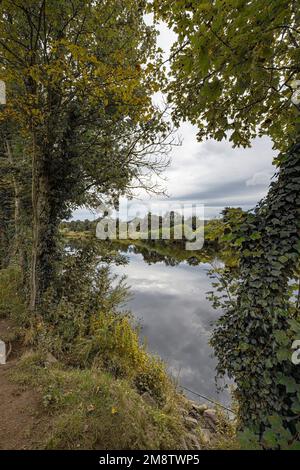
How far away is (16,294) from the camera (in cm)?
713

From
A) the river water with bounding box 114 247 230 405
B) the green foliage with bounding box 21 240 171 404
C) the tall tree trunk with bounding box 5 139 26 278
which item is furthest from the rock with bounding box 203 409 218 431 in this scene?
the tall tree trunk with bounding box 5 139 26 278

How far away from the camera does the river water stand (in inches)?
240

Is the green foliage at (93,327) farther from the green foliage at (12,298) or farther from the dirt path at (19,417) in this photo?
the dirt path at (19,417)

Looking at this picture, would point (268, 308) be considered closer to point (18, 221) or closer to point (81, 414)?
point (81, 414)

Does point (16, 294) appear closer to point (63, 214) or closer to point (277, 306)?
point (63, 214)

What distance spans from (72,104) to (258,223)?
5.29 meters

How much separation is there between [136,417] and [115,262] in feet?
14.9

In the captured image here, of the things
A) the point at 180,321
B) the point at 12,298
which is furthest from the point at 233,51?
the point at 180,321

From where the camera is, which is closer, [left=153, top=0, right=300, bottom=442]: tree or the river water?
[left=153, top=0, right=300, bottom=442]: tree

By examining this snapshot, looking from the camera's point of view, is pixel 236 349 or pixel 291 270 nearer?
pixel 291 270

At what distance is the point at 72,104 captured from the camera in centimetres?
580

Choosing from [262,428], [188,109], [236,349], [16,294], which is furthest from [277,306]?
[16,294]

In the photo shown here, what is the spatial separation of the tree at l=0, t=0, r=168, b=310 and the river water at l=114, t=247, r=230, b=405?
3337 millimetres

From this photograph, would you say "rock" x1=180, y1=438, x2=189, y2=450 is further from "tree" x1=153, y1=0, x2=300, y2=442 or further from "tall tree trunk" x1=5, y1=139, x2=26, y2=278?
"tall tree trunk" x1=5, y1=139, x2=26, y2=278
